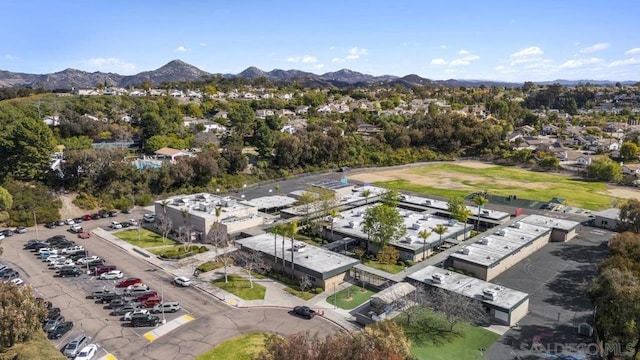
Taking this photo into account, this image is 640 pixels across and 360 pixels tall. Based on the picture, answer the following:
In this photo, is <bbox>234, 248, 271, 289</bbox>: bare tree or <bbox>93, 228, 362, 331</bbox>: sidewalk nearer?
<bbox>93, 228, 362, 331</bbox>: sidewalk

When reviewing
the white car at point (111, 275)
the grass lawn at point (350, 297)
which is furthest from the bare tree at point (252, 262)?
the white car at point (111, 275)

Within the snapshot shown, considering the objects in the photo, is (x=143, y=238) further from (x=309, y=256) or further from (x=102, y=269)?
(x=309, y=256)

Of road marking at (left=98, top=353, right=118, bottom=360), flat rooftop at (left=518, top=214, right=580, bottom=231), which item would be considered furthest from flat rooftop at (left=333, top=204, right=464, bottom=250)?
road marking at (left=98, top=353, right=118, bottom=360)

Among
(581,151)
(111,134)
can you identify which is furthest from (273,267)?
(581,151)

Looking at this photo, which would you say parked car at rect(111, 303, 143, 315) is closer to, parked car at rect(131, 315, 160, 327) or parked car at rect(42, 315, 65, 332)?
parked car at rect(131, 315, 160, 327)

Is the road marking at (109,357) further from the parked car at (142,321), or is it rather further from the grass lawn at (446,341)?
the grass lawn at (446,341)

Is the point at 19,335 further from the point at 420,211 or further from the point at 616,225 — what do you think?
the point at 616,225

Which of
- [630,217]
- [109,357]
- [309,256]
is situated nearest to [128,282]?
[109,357]
